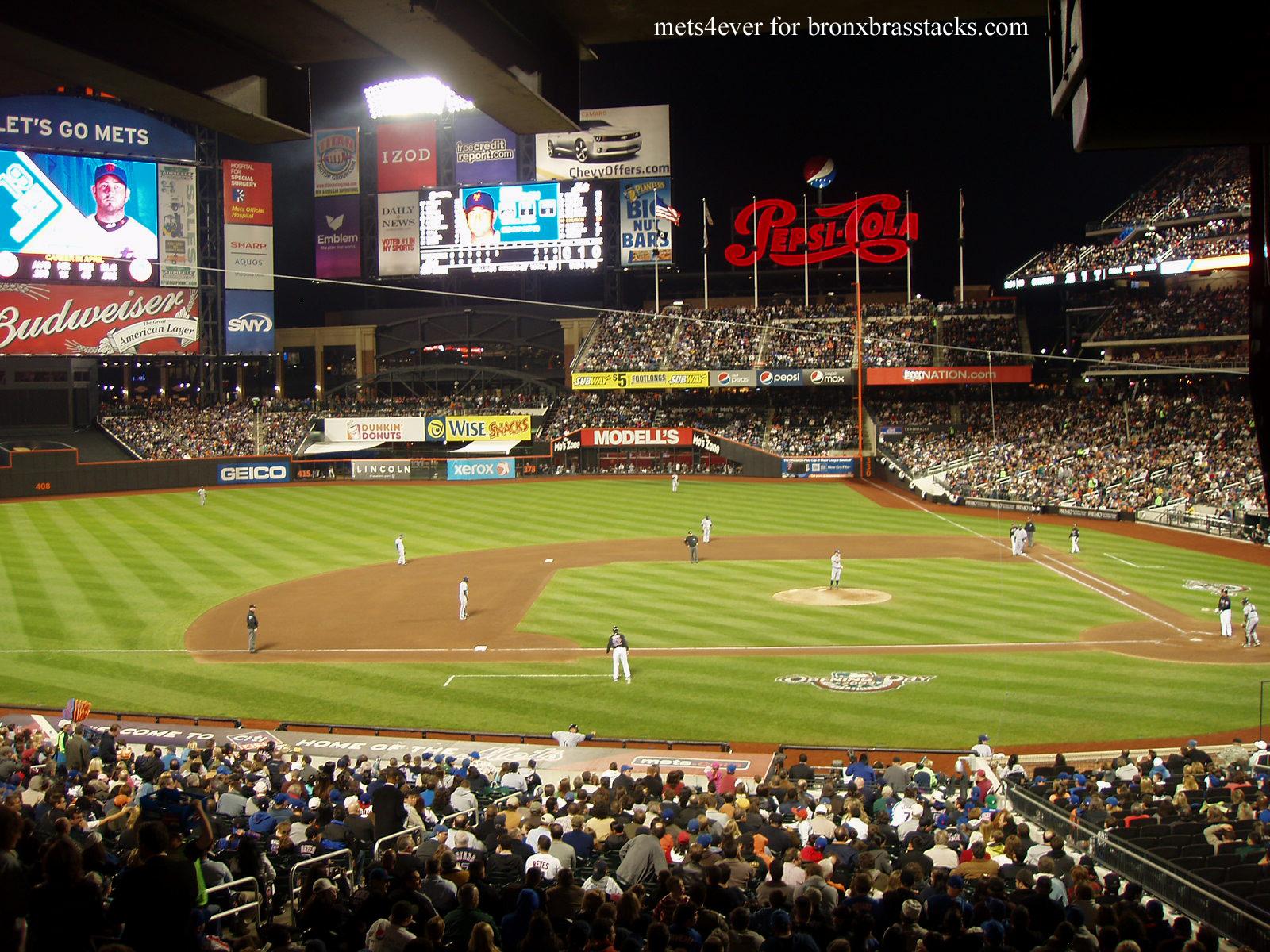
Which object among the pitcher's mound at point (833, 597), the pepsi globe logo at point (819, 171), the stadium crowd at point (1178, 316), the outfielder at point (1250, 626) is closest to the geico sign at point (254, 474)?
the pepsi globe logo at point (819, 171)

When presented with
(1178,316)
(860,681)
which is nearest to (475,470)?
(1178,316)

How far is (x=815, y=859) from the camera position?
31.9ft

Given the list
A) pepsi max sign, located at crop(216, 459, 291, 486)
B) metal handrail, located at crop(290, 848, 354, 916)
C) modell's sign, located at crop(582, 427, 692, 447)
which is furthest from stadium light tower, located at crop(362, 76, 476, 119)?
metal handrail, located at crop(290, 848, 354, 916)

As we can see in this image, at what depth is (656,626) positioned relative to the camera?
90.8ft

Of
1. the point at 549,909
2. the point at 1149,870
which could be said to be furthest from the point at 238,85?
the point at 1149,870

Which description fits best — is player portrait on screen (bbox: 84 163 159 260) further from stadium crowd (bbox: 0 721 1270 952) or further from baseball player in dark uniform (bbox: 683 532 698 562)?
stadium crowd (bbox: 0 721 1270 952)

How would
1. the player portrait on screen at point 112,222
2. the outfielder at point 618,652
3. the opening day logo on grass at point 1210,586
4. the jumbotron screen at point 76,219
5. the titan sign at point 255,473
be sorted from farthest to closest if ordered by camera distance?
the player portrait on screen at point 112,222 < the titan sign at point 255,473 < the jumbotron screen at point 76,219 < the opening day logo on grass at point 1210,586 < the outfielder at point 618,652

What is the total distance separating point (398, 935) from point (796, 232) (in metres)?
68.8

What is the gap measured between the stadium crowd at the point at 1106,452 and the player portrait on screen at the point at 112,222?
154 feet

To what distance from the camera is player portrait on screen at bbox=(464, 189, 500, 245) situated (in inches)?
2773

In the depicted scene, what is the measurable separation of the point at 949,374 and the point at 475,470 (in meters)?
28.2

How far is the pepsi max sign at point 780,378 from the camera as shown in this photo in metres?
63.2

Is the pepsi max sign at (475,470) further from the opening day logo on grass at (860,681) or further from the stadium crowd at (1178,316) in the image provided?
the opening day logo on grass at (860,681)

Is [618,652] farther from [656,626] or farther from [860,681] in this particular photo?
[860,681]
